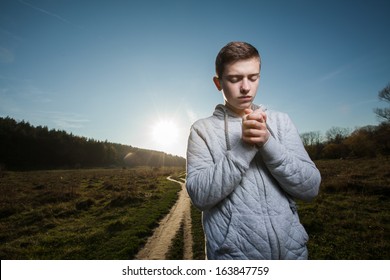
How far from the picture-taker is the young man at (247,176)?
1.42 metres

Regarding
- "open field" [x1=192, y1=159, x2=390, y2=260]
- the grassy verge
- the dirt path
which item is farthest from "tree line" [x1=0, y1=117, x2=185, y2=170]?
"open field" [x1=192, y1=159, x2=390, y2=260]

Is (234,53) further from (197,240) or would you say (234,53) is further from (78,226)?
(78,226)

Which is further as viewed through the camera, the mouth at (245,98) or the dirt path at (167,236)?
the dirt path at (167,236)

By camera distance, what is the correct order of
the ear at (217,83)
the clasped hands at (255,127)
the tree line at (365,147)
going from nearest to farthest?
the clasped hands at (255,127), the ear at (217,83), the tree line at (365,147)

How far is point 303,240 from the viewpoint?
157 centimetres

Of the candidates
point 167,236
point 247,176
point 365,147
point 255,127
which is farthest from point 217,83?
point 365,147

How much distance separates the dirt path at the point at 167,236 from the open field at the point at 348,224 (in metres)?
0.37

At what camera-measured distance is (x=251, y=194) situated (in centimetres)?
153

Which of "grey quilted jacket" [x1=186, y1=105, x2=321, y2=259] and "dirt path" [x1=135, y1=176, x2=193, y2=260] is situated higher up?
"grey quilted jacket" [x1=186, y1=105, x2=321, y2=259]

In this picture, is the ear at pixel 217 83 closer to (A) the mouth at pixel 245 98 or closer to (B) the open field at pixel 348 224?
(A) the mouth at pixel 245 98

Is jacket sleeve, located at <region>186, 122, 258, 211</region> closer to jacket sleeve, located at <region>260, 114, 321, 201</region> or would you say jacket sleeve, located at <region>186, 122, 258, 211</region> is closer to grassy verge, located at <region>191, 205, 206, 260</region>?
jacket sleeve, located at <region>260, 114, 321, 201</region>

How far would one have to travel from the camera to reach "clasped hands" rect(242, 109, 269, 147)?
1.32 meters

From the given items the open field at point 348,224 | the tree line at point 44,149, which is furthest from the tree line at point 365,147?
the tree line at point 44,149
